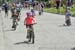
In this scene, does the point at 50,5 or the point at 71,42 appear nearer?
the point at 71,42

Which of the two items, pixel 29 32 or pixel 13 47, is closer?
pixel 13 47

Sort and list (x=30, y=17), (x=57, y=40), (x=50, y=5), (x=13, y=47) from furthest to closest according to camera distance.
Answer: (x=50, y=5) → (x=57, y=40) → (x=30, y=17) → (x=13, y=47)

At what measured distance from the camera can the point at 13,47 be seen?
1795cm

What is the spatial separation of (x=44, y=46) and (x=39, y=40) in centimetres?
264

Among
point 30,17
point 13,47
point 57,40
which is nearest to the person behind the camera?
point 13,47

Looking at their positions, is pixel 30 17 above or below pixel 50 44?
above

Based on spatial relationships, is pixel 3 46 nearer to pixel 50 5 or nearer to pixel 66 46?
pixel 66 46

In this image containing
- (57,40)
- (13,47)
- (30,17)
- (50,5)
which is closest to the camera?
(13,47)

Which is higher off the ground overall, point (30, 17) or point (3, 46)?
point (30, 17)

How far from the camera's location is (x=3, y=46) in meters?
18.4

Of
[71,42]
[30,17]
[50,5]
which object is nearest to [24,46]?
[30,17]

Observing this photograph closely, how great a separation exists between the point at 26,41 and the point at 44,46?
225 cm

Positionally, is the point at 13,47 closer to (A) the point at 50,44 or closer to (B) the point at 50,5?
(A) the point at 50,44

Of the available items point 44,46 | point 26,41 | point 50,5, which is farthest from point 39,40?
point 50,5
